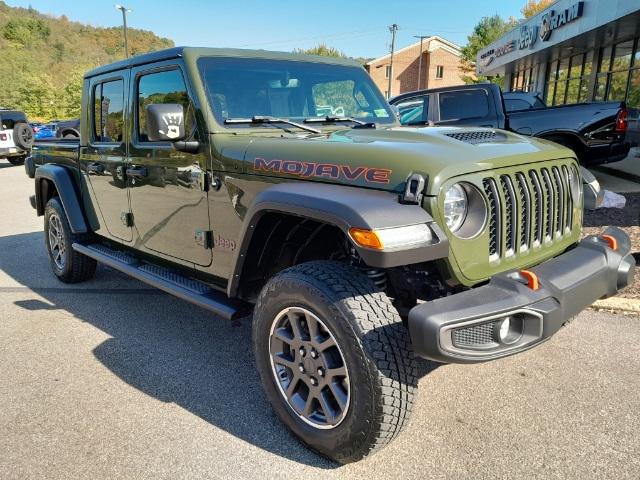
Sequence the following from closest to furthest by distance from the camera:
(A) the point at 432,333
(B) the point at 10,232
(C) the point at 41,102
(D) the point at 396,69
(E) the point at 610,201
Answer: (A) the point at 432,333
(E) the point at 610,201
(B) the point at 10,232
(C) the point at 41,102
(D) the point at 396,69

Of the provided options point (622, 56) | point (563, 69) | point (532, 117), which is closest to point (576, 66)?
point (563, 69)

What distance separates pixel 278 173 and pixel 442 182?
86 centimetres

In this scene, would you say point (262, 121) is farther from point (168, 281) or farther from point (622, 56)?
point (622, 56)

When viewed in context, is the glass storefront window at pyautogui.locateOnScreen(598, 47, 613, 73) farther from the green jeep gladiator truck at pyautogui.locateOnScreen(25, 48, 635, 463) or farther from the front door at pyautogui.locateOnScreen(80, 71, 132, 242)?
the front door at pyautogui.locateOnScreen(80, 71, 132, 242)

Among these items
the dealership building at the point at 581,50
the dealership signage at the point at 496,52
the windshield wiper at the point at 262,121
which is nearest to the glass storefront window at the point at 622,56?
the dealership building at the point at 581,50

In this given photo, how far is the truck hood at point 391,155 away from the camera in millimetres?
2197

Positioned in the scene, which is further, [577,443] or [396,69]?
[396,69]

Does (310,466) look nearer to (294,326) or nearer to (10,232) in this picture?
(294,326)

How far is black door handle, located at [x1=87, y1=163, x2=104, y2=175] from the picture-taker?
4.17 m

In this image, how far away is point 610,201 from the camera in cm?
668

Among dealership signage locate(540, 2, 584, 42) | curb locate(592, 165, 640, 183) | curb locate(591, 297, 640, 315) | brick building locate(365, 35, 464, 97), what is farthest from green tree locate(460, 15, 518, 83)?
curb locate(591, 297, 640, 315)

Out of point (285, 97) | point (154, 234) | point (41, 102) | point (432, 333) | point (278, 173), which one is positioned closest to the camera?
point (432, 333)

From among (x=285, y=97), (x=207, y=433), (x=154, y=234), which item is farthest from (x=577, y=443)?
(x=154, y=234)

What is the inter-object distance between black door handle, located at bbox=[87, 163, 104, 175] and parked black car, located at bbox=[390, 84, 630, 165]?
4.68 meters
